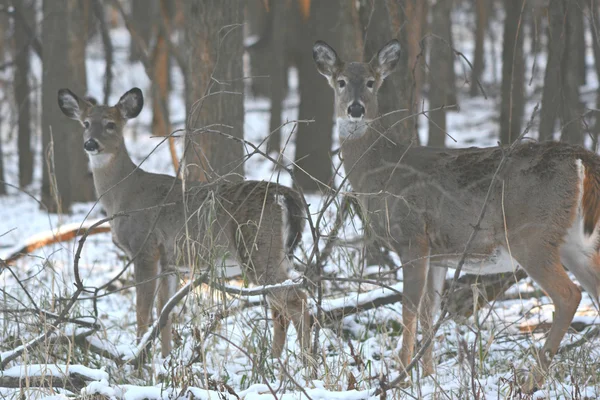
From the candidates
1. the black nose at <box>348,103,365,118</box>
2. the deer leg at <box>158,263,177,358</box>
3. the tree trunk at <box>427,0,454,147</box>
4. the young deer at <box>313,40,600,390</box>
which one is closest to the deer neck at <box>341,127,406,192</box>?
the young deer at <box>313,40,600,390</box>

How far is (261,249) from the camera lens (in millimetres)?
6168

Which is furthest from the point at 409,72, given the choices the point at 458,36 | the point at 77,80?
the point at 458,36

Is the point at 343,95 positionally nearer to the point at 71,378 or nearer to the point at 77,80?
the point at 71,378

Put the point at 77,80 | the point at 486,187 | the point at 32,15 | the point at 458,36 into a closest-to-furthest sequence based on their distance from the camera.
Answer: the point at 486,187
the point at 77,80
the point at 32,15
the point at 458,36

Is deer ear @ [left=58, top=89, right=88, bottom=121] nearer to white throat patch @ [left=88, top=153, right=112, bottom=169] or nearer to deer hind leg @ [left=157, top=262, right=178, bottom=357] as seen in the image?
white throat patch @ [left=88, top=153, right=112, bottom=169]

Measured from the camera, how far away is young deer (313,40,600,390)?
5344 millimetres

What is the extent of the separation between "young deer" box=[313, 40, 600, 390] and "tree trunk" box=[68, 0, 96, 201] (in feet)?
25.6

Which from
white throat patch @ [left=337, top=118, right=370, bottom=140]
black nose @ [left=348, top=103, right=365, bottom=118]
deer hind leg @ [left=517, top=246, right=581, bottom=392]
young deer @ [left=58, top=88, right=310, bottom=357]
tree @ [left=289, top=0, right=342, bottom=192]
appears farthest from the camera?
tree @ [left=289, top=0, right=342, bottom=192]

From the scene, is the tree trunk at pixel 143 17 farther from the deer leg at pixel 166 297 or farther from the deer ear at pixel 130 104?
the deer leg at pixel 166 297

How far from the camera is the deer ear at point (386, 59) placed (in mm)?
6570

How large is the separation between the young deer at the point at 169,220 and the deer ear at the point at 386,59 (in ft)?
4.19

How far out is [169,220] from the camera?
6676 mm

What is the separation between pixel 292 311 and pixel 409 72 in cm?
281

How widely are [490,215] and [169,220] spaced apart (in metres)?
2.52
